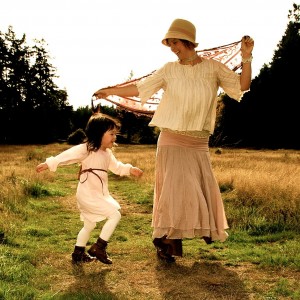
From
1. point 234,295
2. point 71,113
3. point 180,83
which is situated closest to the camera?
point 234,295

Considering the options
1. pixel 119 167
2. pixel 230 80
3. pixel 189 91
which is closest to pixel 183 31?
pixel 189 91

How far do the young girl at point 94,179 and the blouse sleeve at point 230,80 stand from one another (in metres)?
1.25

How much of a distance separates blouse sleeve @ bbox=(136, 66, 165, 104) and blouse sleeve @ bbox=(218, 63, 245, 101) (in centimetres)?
64

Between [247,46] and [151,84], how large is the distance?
1.11 metres

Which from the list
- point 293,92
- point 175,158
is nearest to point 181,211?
point 175,158

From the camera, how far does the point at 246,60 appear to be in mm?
4758

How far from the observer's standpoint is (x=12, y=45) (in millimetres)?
63562

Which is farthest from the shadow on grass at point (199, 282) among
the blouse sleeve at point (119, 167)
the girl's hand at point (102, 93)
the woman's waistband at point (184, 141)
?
the girl's hand at point (102, 93)

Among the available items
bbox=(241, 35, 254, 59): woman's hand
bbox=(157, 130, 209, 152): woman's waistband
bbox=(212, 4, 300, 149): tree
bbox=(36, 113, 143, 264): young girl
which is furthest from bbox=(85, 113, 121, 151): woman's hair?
bbox=(212, 4, 300, 149): tree

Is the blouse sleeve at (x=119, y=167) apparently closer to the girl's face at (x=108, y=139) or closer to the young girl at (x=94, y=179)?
the young girl at (x=94, y=179)

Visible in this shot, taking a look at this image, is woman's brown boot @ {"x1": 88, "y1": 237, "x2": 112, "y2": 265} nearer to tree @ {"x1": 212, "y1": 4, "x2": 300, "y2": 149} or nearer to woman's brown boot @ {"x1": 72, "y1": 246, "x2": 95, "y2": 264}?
woman's brown boot @ {"x1": 72, "y1": 246, "x2": 95, "y2": 264}

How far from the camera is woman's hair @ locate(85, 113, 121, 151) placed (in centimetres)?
507

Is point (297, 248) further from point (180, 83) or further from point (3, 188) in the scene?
point (3, 188)

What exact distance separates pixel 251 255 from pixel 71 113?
211ft
